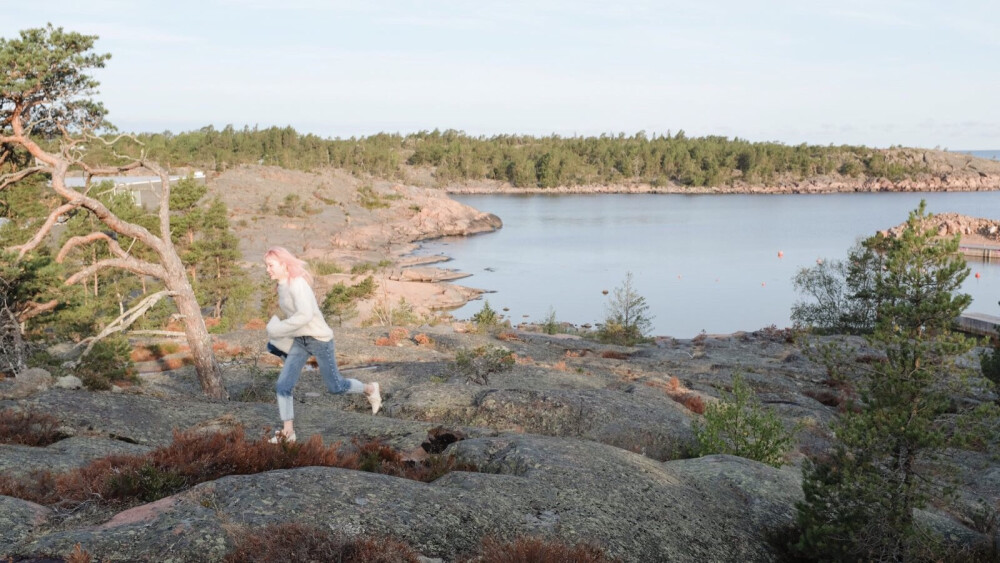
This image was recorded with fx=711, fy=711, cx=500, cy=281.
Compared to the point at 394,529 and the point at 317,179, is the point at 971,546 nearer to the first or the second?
the point at 394,529

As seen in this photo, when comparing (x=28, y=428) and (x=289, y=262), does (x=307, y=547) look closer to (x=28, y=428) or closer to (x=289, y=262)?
(x=289, y=262)

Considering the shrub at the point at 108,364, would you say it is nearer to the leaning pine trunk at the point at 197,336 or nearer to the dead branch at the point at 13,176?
the leaning pine trunk at the point at 197,336

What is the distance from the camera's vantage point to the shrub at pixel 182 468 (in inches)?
268

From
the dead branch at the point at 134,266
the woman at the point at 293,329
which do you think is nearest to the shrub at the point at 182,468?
the woman at the point at 293,329

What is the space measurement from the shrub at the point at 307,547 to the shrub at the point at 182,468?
1915mm

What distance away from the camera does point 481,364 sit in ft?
63.3

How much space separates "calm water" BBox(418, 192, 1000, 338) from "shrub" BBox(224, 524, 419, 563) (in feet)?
177

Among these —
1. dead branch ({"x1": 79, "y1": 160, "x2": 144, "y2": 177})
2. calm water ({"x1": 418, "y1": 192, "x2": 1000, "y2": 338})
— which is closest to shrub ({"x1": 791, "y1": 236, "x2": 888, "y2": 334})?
calm water ({"x1": 418, "y1": 192, "x2": 1000, "y2": 338})

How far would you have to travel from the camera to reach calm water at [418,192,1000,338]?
2598 inches

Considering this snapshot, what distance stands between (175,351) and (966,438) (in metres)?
23.6

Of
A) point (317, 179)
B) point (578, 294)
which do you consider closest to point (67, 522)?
point (578, 294)

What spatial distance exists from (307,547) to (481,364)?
45.5ft

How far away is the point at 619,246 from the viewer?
104 metres

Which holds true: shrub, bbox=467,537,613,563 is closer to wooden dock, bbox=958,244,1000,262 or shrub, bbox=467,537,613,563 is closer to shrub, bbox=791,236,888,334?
shrub, bbox=791,236,888,334
